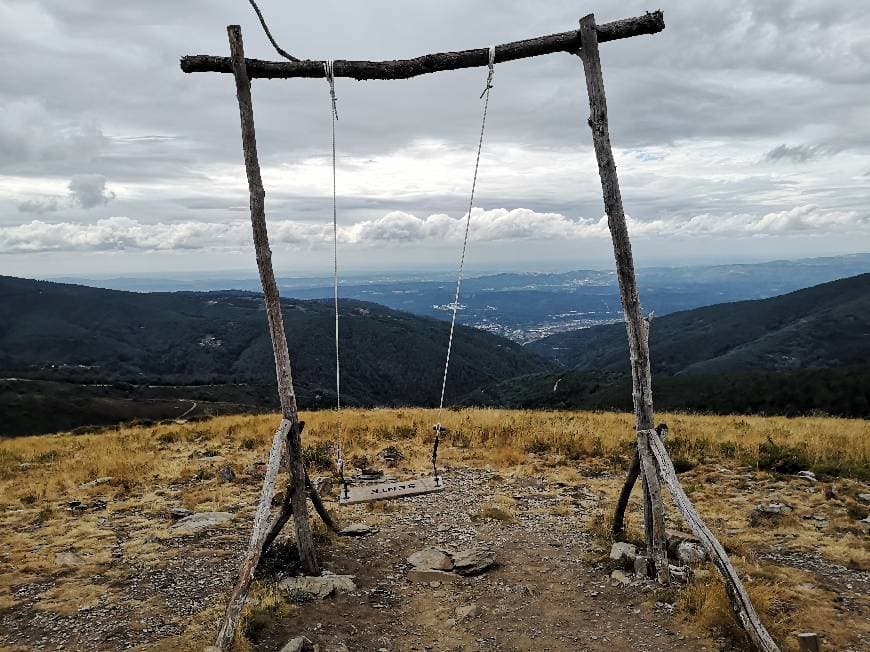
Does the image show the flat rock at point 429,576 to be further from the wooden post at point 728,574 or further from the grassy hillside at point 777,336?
the grassy hillside at point 777,336

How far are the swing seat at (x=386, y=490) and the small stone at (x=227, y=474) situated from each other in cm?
487

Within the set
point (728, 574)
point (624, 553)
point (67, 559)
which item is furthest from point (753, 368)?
point (67, 559)

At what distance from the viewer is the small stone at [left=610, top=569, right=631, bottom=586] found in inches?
272

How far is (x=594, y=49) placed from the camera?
7.10 m

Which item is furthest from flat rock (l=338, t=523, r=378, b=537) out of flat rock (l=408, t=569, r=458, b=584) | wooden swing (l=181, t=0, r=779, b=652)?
flat rock (l=408, t=569, r=458, b=584)

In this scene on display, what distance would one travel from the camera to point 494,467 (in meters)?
12.7

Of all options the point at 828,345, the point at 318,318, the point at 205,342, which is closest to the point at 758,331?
the point at 828,345

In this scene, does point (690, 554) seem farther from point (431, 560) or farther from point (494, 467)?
point (494, 467)

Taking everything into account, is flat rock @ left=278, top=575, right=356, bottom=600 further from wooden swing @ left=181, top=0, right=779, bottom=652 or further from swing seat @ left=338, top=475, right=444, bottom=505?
swing seat @ left=338, top=475, right=444, bottom=505

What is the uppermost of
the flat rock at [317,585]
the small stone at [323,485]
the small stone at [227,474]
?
the flat rock at [317,585]

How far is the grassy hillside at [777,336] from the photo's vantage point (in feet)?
379

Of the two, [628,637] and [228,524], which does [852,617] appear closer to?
[628,637]

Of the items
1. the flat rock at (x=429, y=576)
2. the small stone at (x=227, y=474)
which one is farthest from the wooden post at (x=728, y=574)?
the small stone at (x=227, y=474)

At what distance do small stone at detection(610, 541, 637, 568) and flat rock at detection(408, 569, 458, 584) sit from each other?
231 centimetres
